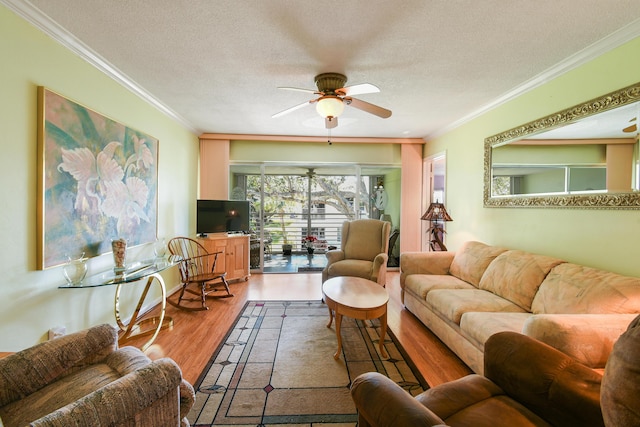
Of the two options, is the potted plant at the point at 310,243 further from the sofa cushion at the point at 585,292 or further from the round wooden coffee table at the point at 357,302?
the sofa cushion at the point at 585,292

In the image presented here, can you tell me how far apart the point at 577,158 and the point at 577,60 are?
779 mm

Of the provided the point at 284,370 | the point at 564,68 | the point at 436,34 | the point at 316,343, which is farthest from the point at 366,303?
the point at 564,68

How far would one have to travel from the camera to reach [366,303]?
7.57 ft

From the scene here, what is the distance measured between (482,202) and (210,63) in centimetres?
341

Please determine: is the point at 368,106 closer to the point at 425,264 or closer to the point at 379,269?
the point at 379,269

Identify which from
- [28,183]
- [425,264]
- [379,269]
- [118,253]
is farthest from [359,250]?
[28,183]

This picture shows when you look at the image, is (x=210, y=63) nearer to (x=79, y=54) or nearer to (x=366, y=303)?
(x=79, y=54)

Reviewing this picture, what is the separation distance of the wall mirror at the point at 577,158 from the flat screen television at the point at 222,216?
3.70 m

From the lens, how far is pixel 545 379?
1171 millimetres

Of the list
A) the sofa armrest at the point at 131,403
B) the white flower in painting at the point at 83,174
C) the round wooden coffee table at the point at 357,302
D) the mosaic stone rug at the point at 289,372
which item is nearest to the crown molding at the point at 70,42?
the white flower in painting at the point at 83,174

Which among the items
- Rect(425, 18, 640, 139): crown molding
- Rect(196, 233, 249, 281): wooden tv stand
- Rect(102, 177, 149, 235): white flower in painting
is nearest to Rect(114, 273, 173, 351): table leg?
Rect(102, 177, 149, 235): white flower in painting

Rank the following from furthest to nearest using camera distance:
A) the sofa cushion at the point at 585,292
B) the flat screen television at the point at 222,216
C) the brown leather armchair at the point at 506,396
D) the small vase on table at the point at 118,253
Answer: the flat screen television at the point at 222,216, the small vase on table at the point at 118,253, the sofa cushion at the point at 585,292, the brown leather armchair at the point at 506,396

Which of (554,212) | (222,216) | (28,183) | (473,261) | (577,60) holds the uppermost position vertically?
(577,60)

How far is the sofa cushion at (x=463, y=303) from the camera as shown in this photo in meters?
2.25
